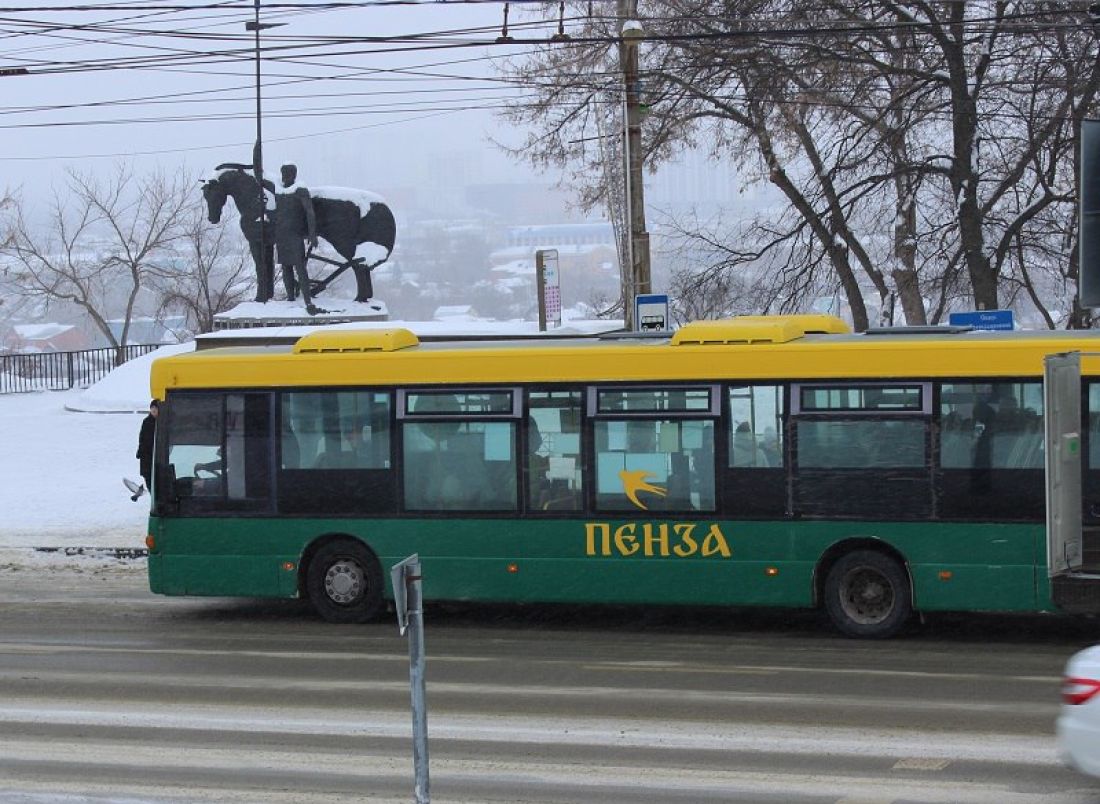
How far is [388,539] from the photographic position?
546 inches

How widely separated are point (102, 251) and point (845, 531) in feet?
190

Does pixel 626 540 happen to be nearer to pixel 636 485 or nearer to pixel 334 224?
pixel 636 485

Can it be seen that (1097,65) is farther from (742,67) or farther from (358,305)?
(358,305)

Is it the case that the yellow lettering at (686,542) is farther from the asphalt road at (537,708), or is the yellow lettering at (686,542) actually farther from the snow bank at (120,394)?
the snow bank at (120,394)

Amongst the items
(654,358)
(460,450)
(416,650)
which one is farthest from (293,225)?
(416,650)

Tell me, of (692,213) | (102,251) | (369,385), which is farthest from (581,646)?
(102,251)

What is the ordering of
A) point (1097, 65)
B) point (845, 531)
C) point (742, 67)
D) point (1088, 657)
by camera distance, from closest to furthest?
point (1088, 657) → point (845, 531) → point (1097, 65) → point (742, 67)

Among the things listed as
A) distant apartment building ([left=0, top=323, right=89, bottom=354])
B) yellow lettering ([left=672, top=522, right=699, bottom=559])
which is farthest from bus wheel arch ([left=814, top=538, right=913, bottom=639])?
distant apartment building ([left=0, top=323, right=89, bottom=354])

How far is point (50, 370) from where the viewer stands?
141 feet

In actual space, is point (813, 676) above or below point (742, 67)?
below

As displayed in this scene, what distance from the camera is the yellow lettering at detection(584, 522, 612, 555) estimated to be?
13.3 metres

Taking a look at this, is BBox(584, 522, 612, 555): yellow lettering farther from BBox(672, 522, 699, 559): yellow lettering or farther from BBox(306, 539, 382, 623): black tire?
BBox(306, 539, 382, 623): black tire

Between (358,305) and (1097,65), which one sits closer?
(1097,65)

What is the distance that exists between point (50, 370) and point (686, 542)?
33.6 m
